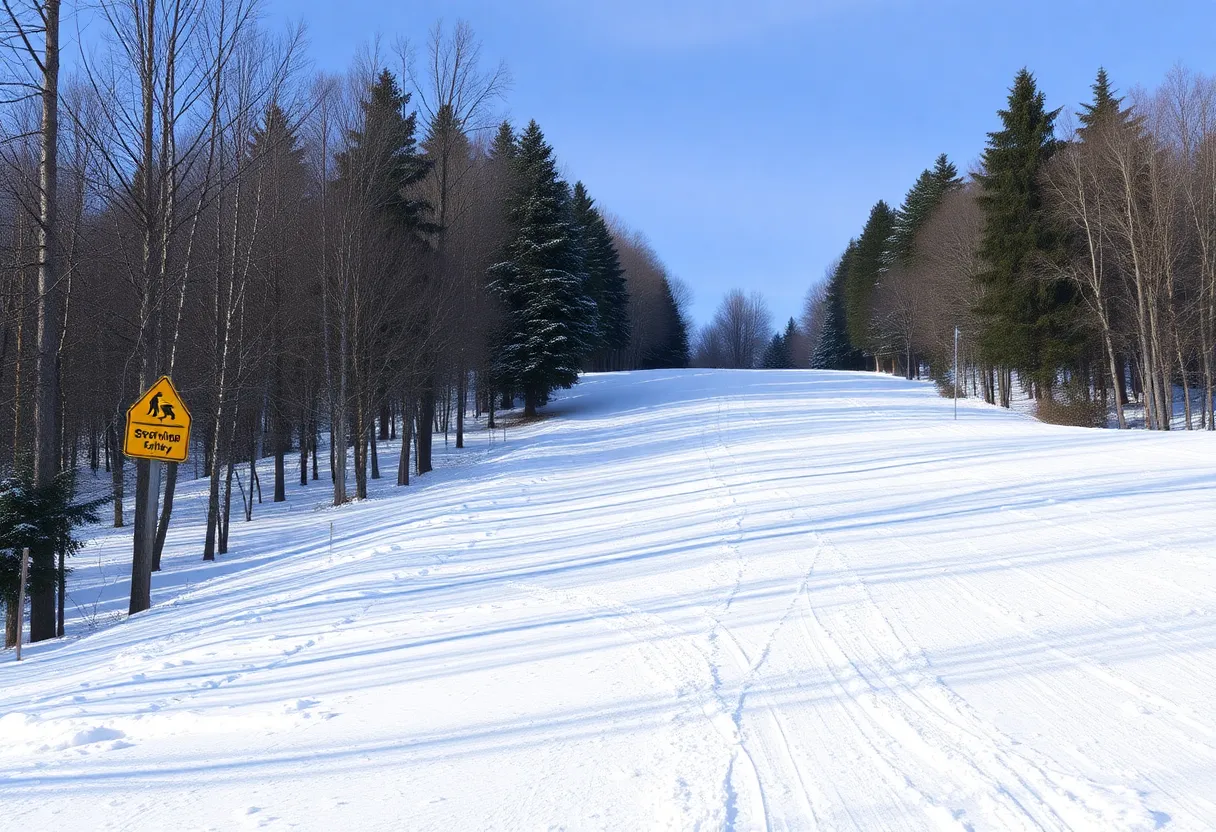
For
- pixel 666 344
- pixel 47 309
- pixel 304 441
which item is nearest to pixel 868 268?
pixel 666 344

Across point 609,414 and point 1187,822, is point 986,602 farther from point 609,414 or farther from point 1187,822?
point 609,414

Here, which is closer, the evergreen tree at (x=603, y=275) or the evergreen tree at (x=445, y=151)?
the evergreen tree at (x=445, y=151)

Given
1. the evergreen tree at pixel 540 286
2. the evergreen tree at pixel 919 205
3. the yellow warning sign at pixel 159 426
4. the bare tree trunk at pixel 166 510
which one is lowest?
the bare tree trunk at pixel 166 510

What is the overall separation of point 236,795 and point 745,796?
2543mm

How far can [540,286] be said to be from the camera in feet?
99.8

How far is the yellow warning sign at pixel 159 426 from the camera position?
8.70m

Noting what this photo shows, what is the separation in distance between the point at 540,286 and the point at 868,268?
39.0 metres

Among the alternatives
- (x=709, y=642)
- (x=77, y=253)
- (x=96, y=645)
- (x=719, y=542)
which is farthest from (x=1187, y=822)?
(x=77, y=253)

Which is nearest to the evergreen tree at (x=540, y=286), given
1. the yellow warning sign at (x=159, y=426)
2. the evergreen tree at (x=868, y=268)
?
the yellow warning sign at (x=159, y=426)

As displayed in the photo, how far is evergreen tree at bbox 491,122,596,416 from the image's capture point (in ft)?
99.2

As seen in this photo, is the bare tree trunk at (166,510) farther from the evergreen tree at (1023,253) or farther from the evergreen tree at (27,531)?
the evergreen tree at (1023,253)

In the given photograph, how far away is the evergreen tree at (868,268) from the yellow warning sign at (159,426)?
5566 cm

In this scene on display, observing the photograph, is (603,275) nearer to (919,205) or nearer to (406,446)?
(919,205)

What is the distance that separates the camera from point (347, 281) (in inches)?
795
